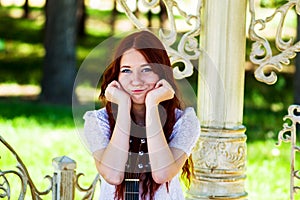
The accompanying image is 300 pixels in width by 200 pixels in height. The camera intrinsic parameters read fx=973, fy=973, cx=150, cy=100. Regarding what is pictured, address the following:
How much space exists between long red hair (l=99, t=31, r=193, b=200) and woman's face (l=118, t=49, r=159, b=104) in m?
0.02

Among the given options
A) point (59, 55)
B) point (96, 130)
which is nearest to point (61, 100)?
point (59, 55)

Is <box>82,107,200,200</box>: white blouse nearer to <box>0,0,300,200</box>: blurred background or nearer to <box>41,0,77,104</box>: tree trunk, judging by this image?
<box>0,0,300,200</box>: blurred background

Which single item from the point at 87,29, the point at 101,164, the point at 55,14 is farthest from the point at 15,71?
the point at 101,164

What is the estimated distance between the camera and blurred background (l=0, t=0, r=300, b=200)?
26.7 feet

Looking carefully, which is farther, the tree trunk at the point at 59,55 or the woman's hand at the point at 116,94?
the tree trunk at the point at 59,55

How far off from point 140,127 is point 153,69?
28 centimetres

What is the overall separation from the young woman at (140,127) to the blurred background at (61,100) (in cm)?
25

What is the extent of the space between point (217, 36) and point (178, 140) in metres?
1.20

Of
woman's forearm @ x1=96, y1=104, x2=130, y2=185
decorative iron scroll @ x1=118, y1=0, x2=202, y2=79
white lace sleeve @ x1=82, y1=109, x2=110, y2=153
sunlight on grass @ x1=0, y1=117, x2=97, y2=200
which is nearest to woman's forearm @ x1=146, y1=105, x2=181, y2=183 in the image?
woman's forearm @ x1=96, y1=104, x2=130, y2=185

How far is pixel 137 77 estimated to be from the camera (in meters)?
4.50

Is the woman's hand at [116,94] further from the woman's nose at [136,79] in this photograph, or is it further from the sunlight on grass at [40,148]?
the sunlight on grass at [40,148]

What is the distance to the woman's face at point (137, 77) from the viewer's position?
448cm

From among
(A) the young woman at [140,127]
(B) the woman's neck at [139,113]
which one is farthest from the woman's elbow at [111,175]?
(B) the woman's neck at [139,113]

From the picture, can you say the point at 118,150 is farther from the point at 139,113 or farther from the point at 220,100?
the point at 220,100
